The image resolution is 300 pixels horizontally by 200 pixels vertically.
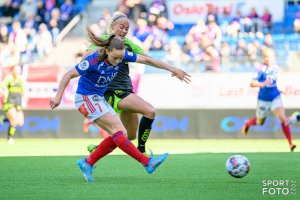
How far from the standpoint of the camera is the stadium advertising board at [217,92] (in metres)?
24.0

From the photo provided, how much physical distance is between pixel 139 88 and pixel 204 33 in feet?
9.07

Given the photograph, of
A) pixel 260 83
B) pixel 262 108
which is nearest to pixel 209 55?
pixel 262 108

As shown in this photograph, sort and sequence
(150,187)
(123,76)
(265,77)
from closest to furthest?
1. (150,187)
2. (123,76)
3. (265,77)

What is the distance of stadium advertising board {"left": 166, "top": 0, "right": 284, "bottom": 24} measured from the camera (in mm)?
26750

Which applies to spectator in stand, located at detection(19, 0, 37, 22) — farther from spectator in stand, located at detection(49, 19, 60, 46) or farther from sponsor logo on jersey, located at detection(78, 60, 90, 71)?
sponsor logo on jersey, located at detection(78, 60, 90, 71)

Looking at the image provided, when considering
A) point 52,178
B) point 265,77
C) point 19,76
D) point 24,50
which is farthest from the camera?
point 24,50

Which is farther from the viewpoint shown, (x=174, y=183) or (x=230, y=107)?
(x=230, y=107)

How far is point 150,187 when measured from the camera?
386 inches

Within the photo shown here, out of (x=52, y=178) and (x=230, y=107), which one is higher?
(x=52, y=178)

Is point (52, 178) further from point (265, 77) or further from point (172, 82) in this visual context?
point (172, 82)

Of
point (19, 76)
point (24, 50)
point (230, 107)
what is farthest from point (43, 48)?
point (230, 107)

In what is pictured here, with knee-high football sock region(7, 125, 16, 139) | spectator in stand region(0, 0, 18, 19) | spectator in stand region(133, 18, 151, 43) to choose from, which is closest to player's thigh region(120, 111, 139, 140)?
knee-high football sock region(7, 125, 16, 139)

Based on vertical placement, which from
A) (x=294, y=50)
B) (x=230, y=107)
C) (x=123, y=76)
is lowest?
(x=230, y=107)

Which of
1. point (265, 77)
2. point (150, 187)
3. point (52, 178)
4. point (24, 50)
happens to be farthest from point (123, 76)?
point (24, 50)
